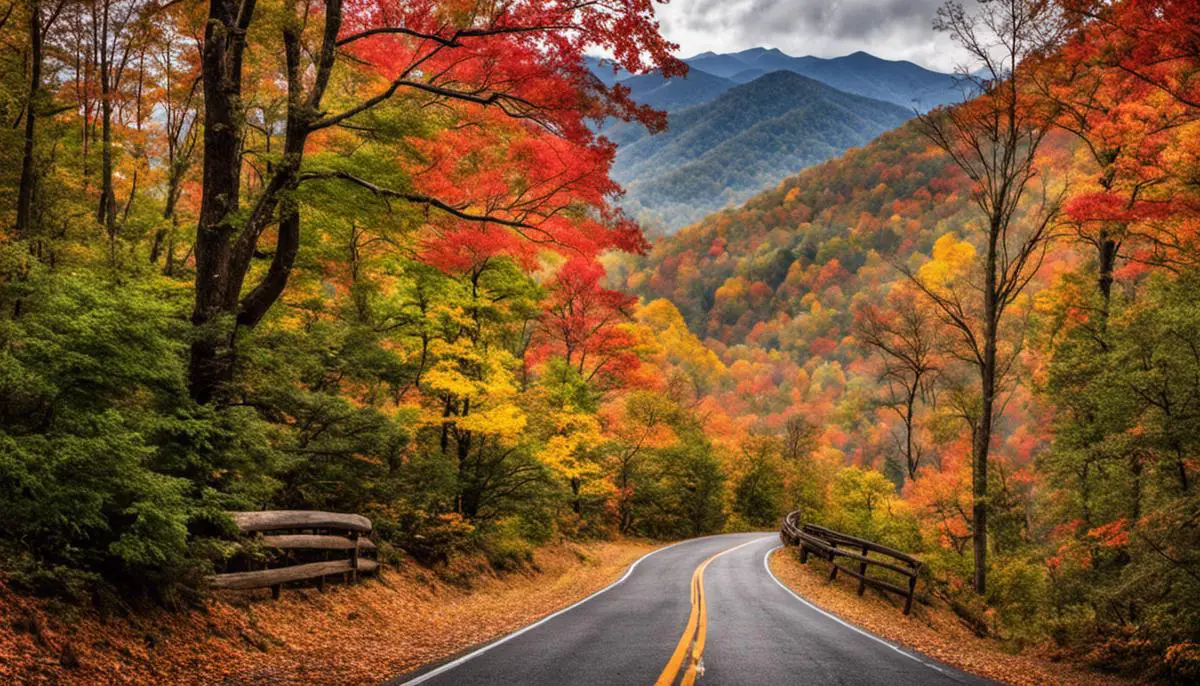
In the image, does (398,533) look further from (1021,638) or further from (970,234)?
(970,234)

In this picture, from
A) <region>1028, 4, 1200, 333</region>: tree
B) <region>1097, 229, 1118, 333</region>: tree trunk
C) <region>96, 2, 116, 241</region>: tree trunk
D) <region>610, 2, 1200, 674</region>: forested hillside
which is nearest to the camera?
<region>610, 2, 1200, 674</region>: forested hillside

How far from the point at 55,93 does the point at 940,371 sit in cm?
2693

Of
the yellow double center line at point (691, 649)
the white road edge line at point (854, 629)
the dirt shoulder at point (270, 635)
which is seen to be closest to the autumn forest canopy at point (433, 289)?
the dirt shoulder at point (270, 635)

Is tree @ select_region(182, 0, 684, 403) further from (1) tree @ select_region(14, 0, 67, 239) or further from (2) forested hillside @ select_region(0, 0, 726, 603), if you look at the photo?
(1) tree @ select_region(14, 0, 67, 239)

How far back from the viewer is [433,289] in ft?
48.5

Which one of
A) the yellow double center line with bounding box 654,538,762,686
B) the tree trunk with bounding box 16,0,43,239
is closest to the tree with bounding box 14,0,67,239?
the tree trunk with bounding box 16,0,43,239

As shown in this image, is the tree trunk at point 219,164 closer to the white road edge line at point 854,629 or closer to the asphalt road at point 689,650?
the asphalt road at point 689,650

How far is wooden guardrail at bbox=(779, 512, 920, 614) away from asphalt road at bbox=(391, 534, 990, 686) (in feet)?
2.88

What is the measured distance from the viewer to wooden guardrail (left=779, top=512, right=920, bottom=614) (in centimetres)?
1308

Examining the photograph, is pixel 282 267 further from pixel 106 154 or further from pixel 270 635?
pixel 106 154

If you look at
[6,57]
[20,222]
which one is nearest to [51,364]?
[20,222]

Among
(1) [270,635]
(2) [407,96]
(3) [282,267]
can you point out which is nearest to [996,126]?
(2) [407,96]

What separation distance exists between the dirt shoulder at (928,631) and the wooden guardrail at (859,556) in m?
0.36

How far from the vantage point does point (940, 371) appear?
2289 centimetres
